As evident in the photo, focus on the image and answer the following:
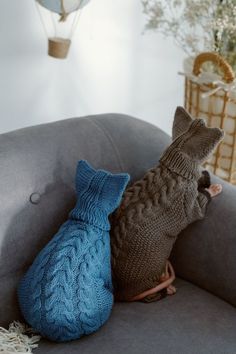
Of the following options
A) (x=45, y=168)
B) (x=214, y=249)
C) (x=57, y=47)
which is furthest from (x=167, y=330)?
(x=57, y=47)

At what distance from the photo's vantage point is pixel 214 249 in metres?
1.17

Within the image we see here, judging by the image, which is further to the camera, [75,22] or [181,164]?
[75,22]

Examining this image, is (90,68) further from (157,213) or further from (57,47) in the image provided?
(157,213)

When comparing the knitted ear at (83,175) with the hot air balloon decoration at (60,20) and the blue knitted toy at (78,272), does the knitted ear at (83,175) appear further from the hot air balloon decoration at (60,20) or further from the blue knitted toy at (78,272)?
the hot air balloon decoration at (60,20)

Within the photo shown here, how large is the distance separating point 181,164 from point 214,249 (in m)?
0.22

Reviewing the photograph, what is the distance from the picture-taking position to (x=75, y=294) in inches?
39.3

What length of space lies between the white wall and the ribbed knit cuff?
27.5 inches

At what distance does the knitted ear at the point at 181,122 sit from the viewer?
A: 4.02 ft

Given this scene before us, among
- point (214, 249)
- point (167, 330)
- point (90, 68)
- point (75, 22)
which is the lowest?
point (167, 330)

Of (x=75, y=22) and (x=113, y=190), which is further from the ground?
(x=75, y=22)

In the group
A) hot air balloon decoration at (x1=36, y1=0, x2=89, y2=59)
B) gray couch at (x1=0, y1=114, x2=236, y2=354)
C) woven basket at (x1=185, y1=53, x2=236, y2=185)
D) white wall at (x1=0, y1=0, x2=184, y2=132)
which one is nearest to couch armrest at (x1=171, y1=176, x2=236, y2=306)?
gray couch at (x1=0, y1=114, x2=236, y2=354)

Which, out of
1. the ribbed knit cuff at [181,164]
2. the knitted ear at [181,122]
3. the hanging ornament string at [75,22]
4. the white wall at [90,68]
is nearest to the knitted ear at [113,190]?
the ribbed knit cuff at [181,164]

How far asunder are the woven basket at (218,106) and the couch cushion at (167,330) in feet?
1.79

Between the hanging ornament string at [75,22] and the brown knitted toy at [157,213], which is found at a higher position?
the hanging ornament string at [75,22]
